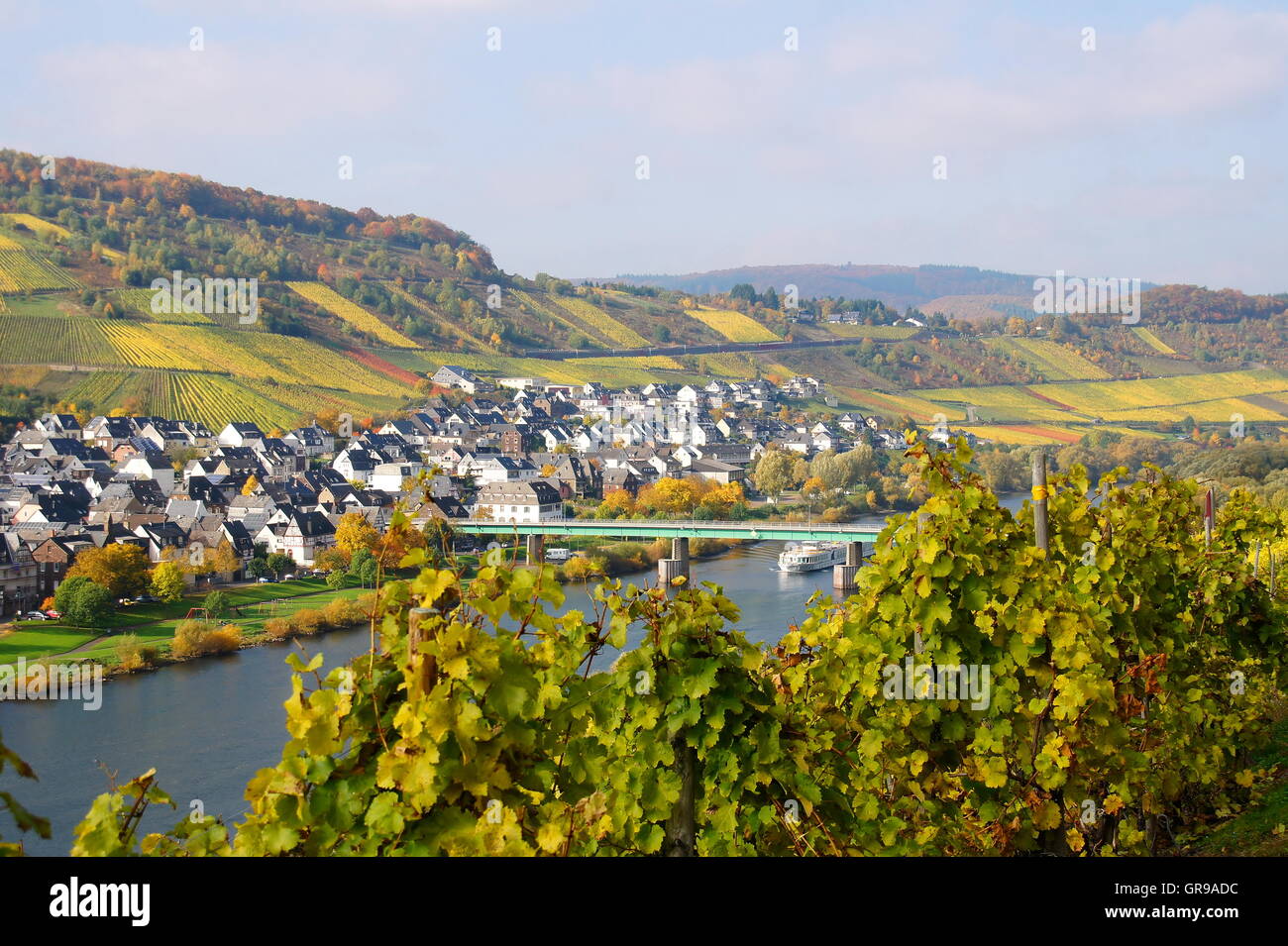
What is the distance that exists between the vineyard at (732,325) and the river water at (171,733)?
6351 centimetres

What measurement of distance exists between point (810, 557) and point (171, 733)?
1583 cm

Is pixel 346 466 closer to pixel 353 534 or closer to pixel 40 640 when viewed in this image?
pixel 353 534

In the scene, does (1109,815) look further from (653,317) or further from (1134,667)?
(653,317)

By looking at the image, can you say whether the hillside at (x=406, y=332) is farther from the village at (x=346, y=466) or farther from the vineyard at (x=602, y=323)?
the village at (x=346, y=466)

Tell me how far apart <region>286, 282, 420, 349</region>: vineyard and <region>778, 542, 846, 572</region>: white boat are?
3869 centimetres

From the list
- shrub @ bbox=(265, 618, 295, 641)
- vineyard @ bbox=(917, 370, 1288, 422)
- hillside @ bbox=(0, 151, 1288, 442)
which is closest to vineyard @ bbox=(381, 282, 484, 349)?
hillside @ bbox=(0, 151, 1288, 442)

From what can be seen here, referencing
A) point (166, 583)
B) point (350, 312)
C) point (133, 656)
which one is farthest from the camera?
point (350, 312)

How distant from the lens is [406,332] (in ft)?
213

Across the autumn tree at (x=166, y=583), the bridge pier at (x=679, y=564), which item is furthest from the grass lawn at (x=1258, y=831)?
the autumn tree at (x=166, y=583)

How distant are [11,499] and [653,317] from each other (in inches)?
2320

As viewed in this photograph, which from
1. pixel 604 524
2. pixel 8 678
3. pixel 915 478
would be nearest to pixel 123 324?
pixel 604 524

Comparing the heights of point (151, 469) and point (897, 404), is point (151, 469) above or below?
below

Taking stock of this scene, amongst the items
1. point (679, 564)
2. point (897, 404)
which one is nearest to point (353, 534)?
point (679, 564)

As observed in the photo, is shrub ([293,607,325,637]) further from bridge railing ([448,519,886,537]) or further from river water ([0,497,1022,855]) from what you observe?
bridge railing ([448,519,886,537])
